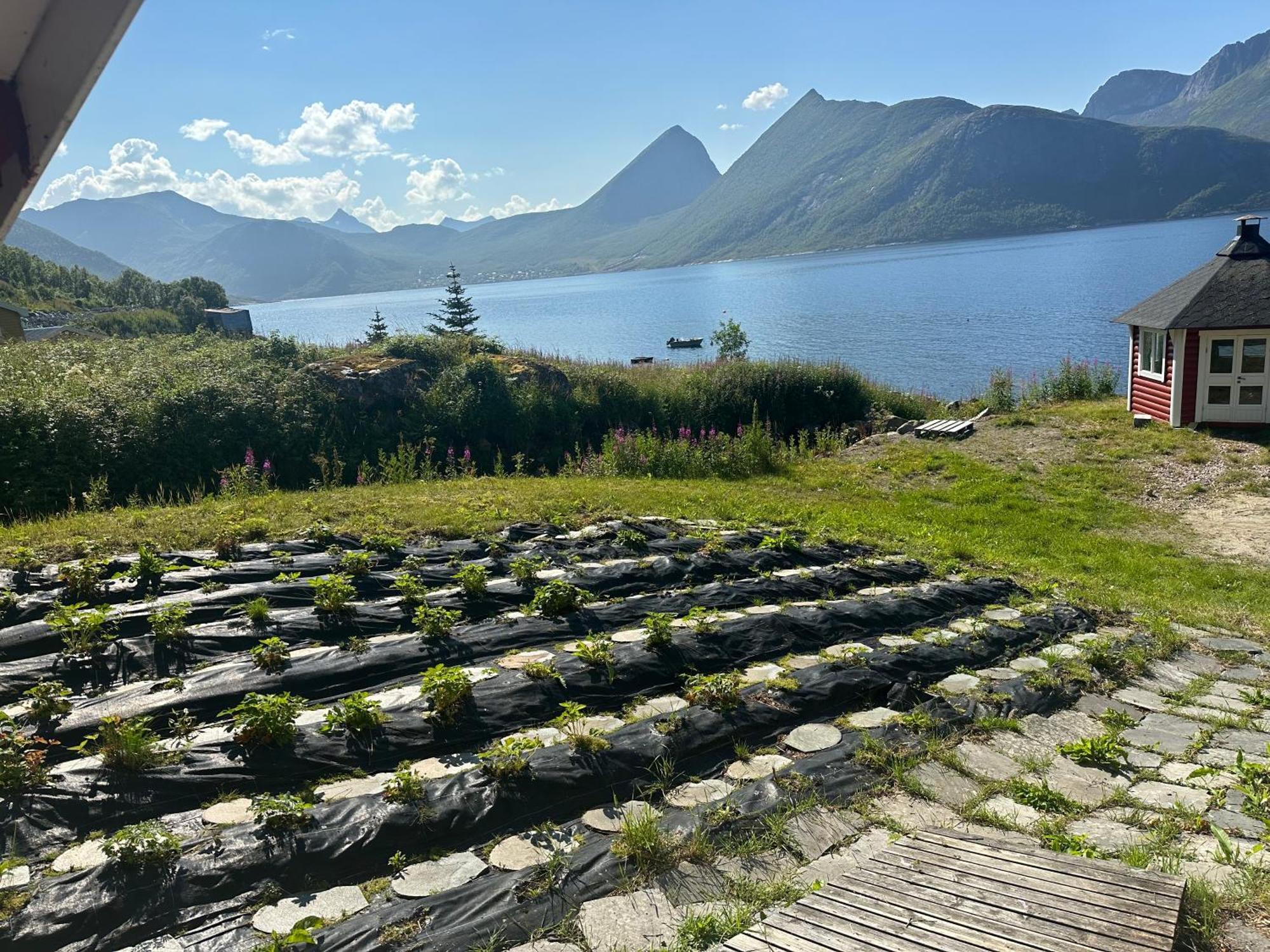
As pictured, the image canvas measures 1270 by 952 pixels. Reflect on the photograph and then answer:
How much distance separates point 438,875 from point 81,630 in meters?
2.86

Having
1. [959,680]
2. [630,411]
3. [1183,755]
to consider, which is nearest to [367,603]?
[959,680]

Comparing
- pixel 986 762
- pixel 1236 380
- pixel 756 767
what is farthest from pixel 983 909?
pixel 1236 380

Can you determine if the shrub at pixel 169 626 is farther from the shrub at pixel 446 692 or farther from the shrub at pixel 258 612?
the shrub at pixel 446 692

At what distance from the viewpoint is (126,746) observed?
11.4 feet

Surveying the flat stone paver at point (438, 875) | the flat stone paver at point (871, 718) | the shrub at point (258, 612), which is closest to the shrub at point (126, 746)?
the shrub at point (258, 612)

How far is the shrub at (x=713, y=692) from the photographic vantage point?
14.7ft

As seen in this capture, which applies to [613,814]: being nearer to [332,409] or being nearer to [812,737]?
[812,737]

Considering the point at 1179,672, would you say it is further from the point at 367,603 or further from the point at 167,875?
the point at 167,875

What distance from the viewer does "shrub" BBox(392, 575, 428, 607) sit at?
5371 mm

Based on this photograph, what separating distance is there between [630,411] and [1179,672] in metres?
13.5

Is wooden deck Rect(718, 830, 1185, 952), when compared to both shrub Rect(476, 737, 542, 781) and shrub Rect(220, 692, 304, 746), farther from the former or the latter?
shrub Rect(220, 692, 304, 746)

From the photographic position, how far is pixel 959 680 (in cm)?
526

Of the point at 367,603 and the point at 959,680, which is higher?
the point at 367,603

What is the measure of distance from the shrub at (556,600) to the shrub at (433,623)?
62 centimetres
